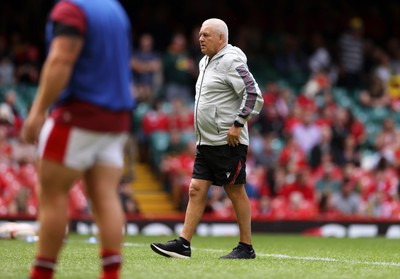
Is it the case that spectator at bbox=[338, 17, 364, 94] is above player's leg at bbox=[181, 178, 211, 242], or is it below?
above

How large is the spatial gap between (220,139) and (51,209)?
3.12 meters

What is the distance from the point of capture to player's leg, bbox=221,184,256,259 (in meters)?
8.45

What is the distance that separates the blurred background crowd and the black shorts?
7165mm

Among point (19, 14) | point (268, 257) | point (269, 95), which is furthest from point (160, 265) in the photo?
point (19, 14)

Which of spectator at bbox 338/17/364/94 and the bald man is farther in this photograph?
spectator at bbox 338/17/364/94

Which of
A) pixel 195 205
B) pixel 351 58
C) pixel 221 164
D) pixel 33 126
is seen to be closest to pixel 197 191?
pixel 195 205

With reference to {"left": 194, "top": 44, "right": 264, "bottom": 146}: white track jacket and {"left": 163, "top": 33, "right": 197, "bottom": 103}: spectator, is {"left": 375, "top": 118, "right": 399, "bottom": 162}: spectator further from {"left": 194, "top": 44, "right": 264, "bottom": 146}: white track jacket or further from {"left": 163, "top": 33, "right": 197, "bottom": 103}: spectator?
{"left": 194, "top": 44, "right": 264, "bottom": 146}: white track jacket

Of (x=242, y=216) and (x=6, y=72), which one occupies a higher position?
(x=6, y=72)

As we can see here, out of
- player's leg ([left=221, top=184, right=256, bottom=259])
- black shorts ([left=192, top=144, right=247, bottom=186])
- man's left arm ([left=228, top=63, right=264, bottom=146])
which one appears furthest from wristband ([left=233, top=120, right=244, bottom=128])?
player's leg ([left=221, top=184, right=256, bottom=259])

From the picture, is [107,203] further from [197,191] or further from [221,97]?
[221,97]

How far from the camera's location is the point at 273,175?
57.1ft

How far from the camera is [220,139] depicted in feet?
27.8

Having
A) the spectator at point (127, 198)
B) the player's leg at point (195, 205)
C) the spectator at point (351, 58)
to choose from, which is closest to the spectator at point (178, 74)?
the spectator at point (127, 198)

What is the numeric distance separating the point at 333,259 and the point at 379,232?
7.22 meters
